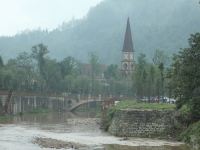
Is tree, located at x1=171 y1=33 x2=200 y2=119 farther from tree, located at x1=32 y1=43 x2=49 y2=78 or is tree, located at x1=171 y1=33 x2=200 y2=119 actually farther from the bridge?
tree, located at x1=32 y1=43 x2=49 y2=78

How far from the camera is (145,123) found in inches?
2327

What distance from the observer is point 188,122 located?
5712 cm

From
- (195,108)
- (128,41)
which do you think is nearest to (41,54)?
(128,41)

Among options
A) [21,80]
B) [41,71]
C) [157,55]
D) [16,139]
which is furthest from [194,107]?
[41,71]

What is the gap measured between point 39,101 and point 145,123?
74933 mm

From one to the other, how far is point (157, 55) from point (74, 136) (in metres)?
57.8

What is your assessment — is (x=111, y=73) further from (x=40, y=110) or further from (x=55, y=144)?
(x=55, y=144)

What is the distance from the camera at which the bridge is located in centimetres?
11269

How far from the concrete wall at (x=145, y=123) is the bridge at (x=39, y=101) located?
4031 cm

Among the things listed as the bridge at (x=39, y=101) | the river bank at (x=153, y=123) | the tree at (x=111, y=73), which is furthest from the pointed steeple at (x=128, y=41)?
the river bank at (x=153, y=123)

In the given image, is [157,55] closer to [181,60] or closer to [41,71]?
[41,71]

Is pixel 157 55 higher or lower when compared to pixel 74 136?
higher

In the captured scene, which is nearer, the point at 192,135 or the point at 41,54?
the point at 192,135

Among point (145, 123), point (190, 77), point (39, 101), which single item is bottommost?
point (145, 123)
